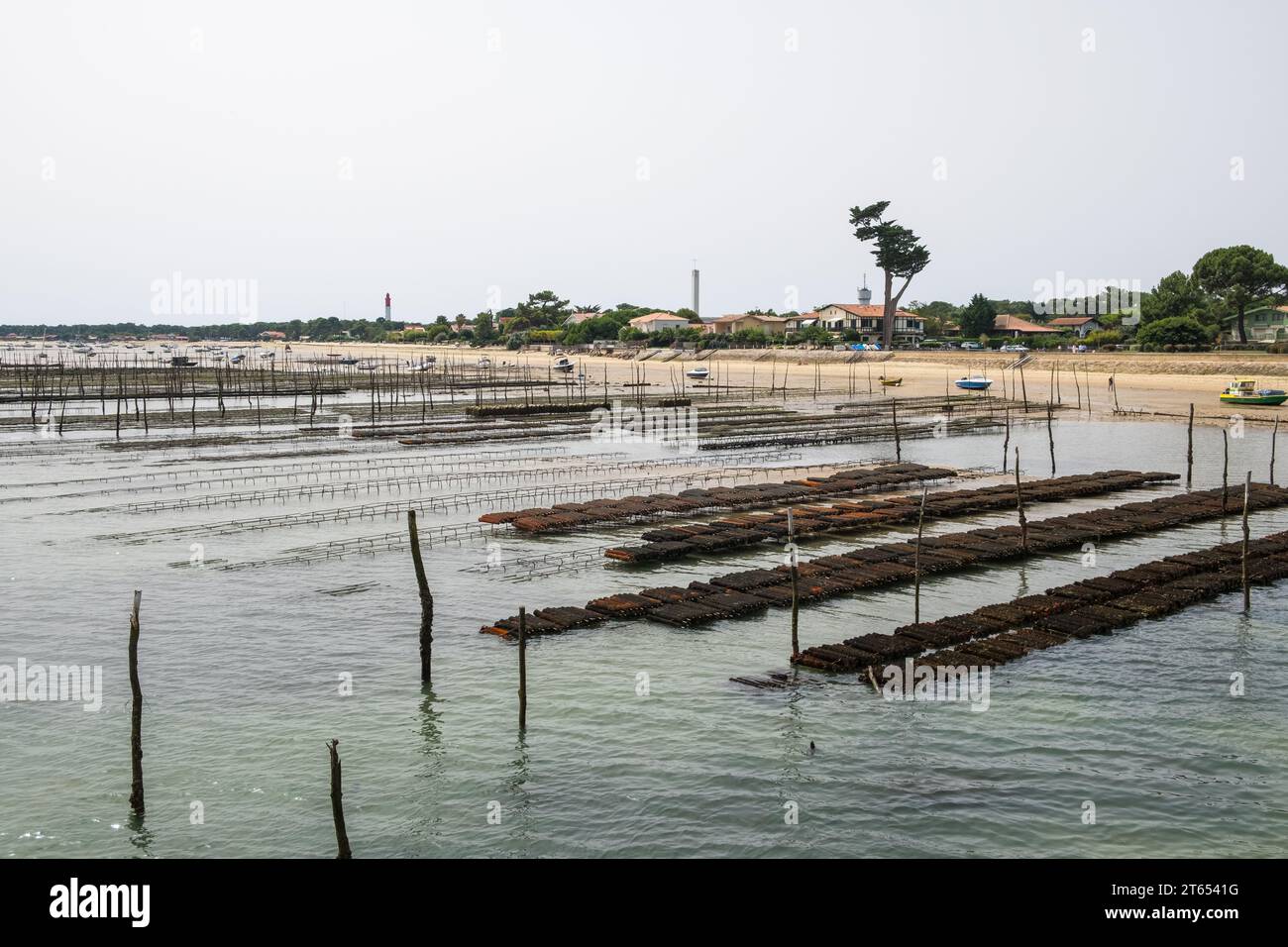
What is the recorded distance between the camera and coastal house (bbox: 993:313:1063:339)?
123812mm

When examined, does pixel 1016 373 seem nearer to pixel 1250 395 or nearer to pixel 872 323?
pixel 1250 395

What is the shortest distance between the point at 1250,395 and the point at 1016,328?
63.2 meters

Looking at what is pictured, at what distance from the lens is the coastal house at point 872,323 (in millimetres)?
133125

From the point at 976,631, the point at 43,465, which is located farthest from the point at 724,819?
the point at 43,465

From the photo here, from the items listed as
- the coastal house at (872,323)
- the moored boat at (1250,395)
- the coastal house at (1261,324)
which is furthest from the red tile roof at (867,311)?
the moored boat at (1250,395)

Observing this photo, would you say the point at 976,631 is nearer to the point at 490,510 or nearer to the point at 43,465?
the point at 490,510

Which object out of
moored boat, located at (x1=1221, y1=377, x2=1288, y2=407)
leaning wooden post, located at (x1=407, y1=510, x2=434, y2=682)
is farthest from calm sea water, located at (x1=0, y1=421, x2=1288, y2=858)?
moored boat, located at (x1=1221, y1=377, x2=1288, y2=407)

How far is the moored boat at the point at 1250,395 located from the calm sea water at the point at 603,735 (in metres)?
45.7

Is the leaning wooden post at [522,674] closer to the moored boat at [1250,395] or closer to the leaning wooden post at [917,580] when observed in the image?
the leaning wooden post at [917,580]

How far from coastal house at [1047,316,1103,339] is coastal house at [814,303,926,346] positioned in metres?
16.8

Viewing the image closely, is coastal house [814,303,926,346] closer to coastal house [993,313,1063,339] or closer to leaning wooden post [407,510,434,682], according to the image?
coastal house [993,313,1063,339]

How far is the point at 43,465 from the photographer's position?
47938 mm

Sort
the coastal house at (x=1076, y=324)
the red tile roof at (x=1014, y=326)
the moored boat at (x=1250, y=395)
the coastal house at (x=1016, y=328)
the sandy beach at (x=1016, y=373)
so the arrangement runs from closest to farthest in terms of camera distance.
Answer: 1. the moored boat at (x=1250, y=395)
2. the sandy beach at (x=1016, y=373)
3. the coastal house at (x=1016, y=328)
4. the red tile roof at (x=1014, y=326)
5. the coastal house at (x=1076, y=324)
